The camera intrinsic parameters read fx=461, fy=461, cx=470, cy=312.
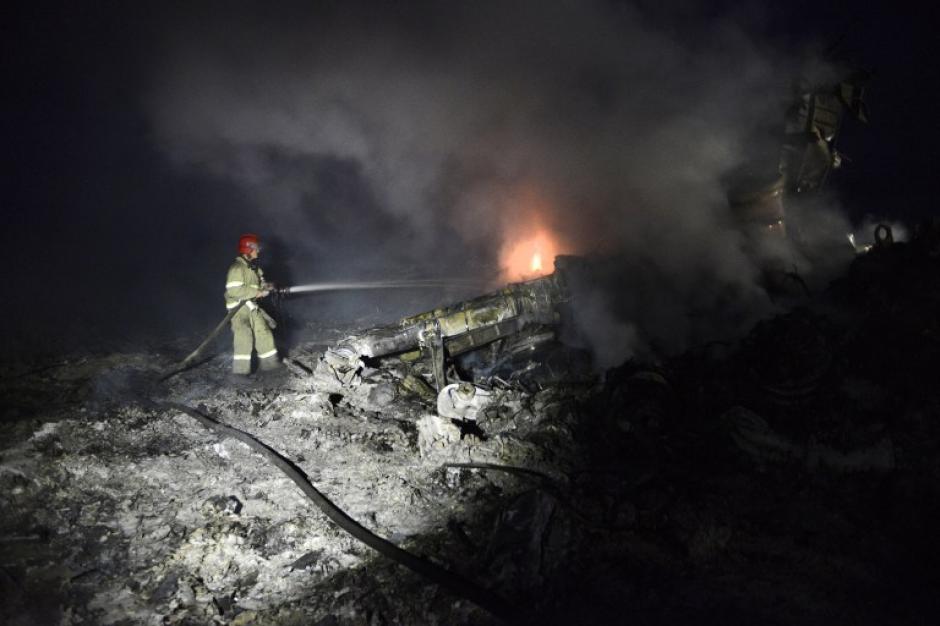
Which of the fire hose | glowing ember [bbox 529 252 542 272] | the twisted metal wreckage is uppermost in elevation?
glowing ember [bbox 529 252 542 272]

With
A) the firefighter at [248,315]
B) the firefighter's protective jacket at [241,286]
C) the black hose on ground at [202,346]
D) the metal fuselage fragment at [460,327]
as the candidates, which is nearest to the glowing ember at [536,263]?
the metal fuselage fragment at [460,327]

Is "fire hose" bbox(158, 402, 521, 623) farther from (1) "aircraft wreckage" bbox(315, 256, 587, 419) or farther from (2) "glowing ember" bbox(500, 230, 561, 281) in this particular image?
(2) "glowing ember" bbox(500, 230, 561, 281)

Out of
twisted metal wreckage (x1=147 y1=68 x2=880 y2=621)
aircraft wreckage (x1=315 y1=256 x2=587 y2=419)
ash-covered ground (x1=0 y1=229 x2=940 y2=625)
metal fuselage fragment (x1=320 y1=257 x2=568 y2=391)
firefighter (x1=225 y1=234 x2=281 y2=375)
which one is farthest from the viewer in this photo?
firefighter (x1=225 y1=234 x2=281 y2=375)

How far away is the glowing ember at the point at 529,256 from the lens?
981 centimetres

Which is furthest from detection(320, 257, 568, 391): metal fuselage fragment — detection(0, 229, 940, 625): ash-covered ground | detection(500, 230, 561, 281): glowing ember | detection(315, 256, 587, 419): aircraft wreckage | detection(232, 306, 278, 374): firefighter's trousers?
detection(500, 230, 561, 281): glowing ember

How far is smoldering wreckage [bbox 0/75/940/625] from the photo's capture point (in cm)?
289

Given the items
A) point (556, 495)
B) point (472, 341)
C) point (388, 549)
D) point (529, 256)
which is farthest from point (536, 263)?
point (388, 549)

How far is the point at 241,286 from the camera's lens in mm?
6797

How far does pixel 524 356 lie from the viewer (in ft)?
20.6

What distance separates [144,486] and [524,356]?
4350mm

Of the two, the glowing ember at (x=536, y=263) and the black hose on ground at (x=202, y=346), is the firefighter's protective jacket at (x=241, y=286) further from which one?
the glowing ember at (x=536, y=263)

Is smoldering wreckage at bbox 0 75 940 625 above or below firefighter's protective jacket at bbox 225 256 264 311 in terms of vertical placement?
below

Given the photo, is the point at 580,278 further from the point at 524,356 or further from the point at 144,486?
the point at 144,486

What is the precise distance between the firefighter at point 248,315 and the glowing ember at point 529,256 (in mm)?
4797
